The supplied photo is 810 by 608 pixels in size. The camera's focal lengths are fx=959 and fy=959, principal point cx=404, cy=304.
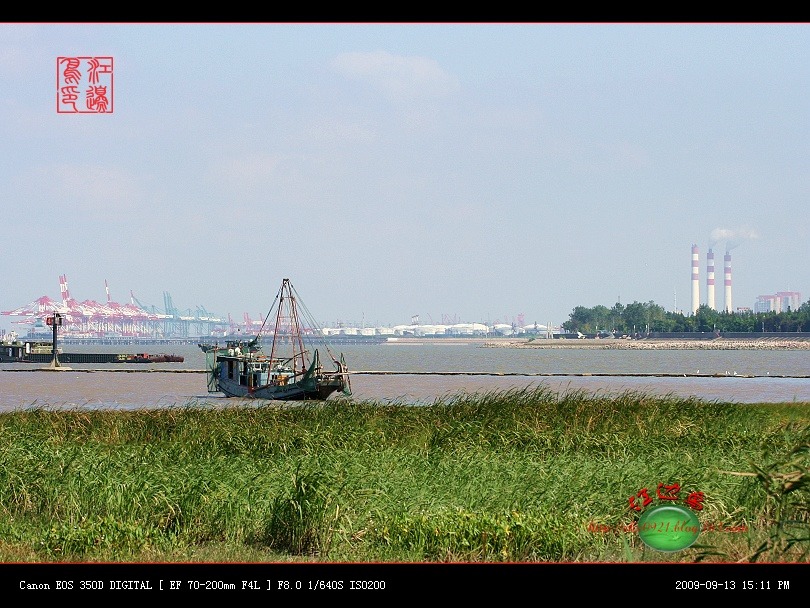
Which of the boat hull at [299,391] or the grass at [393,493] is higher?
the grass at [393,493]

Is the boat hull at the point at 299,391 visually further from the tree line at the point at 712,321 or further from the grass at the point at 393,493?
the tree line at the point at 712,321

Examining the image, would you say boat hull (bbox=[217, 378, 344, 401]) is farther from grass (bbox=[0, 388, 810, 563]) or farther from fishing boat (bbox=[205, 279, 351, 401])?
grass (bbox=[0, 388, 810, 563])

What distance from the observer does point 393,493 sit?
40.8 ft

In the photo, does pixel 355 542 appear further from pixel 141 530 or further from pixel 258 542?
pixel 141 530

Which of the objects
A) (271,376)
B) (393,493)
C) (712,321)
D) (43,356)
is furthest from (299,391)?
(712,321)

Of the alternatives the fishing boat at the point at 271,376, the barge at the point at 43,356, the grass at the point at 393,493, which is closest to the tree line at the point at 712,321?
the barge at the point at 43,356

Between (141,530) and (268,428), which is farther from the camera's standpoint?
(268,428)

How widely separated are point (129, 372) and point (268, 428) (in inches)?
3101

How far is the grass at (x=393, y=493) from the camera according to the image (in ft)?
34.0

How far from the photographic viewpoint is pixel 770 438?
1789 cm

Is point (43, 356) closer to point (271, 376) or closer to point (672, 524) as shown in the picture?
point (271, 376)
